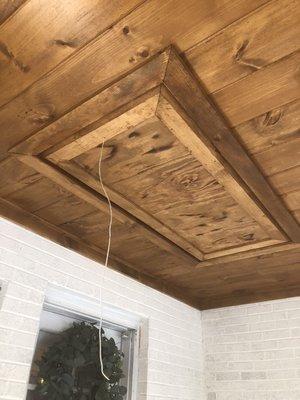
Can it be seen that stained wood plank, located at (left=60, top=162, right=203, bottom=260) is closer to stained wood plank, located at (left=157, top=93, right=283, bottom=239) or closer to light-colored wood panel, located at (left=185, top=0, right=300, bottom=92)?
stained wood plank, located at (left=157, top=93, right=283, bottom=239)

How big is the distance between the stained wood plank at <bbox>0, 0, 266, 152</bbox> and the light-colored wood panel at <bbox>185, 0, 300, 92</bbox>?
26mm

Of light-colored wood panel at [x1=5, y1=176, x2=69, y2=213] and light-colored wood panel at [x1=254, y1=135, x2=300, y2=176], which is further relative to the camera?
light-colored wood panel at [x1=5, y1=176, x2=69, y2=213]

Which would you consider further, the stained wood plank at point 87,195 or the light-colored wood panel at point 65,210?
the light-colored wood panel at point 65,210

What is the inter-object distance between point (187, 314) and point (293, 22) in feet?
7.50

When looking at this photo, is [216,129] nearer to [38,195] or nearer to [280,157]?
[280,157]

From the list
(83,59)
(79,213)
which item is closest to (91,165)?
(79,213)

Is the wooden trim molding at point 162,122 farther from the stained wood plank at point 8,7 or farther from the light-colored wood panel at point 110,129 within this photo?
the stained wood plank at point 8,7

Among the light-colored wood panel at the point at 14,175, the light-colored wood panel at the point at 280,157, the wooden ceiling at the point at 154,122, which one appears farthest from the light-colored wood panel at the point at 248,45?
the light-colored wood panel at the point at 14,175

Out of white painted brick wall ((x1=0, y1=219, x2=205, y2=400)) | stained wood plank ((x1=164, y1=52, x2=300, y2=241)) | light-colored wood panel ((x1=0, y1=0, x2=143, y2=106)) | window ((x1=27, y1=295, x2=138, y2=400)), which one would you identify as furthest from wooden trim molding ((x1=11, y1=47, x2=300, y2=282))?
window ((x1=27, y1=295, x2=138, y2=400))

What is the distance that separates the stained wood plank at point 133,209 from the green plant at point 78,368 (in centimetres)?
66

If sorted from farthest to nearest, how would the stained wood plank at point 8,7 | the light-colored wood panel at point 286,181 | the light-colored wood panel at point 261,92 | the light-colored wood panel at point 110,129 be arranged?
the light-colored wood panel at point 286,181 < the light-colored wood panel at point 110,129 < the light-colored wood panel at point 261,92 < the stained wood plank at point 8,7

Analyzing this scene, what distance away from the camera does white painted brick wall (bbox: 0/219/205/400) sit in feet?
5.00

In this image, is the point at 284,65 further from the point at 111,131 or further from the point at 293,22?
the point at 111,131

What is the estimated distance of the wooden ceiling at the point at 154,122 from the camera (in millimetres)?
893
